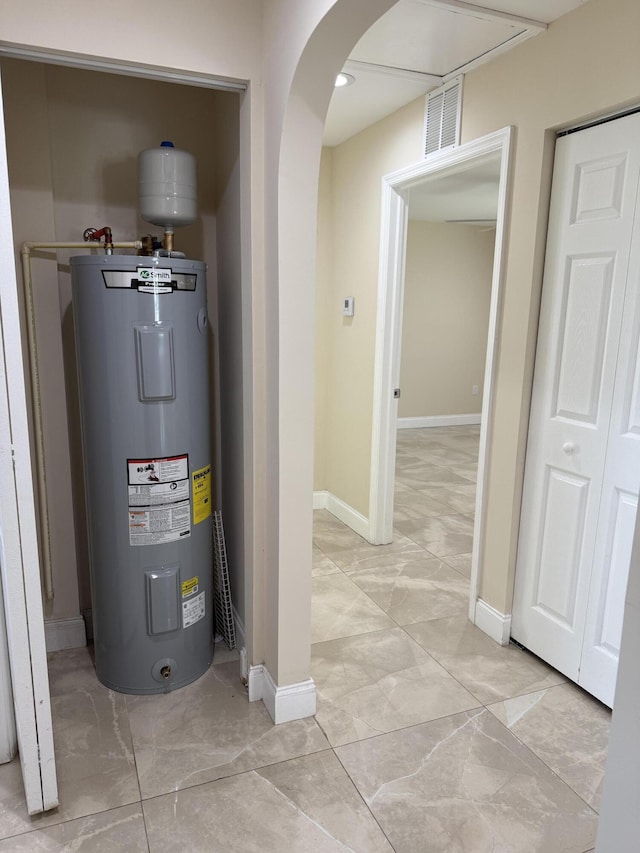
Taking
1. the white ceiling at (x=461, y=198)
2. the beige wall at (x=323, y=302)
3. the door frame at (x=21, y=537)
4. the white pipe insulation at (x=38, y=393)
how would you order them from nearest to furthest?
1. the door frame at (x=21, y=537)
2. the white pipe insulation at (x=38, y=393)
3. the beige wall at (x=323, y=302)
4. the white ceiling at (x=461, y=198)

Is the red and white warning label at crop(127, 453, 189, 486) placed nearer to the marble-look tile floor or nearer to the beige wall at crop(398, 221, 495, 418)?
the marble-look tile floor

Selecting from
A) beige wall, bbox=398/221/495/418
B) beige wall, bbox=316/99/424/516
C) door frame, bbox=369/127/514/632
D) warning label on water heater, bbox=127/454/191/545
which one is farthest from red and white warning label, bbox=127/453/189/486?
beige wall, bbox=398/221/495/418

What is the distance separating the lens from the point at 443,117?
2.81 metres

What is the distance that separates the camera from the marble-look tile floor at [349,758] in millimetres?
1699

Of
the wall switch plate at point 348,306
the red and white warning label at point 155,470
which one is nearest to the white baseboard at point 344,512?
the wall switch plate at point 348,306

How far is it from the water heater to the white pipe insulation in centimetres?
19

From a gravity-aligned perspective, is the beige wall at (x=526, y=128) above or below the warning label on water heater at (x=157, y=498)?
above

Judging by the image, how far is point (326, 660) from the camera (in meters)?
2.56

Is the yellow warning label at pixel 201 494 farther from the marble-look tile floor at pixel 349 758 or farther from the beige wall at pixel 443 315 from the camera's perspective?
the beige wall at pixel 443 315

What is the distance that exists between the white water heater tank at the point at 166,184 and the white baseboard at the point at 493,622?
6.85ft

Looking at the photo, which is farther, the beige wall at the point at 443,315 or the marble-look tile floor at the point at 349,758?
the beige wall at the point at 443,315

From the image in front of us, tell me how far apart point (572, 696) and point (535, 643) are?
26 centimetres

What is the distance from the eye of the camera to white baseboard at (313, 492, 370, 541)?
153 inches

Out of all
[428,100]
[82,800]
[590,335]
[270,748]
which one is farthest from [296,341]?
[428,100]
